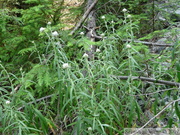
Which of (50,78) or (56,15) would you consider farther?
(56,15)

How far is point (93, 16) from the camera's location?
14.6ft

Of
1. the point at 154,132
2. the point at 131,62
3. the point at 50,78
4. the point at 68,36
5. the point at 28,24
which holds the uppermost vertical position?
the point at 28,24

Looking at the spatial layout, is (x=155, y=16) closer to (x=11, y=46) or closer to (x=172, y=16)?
(x=172, y=16)

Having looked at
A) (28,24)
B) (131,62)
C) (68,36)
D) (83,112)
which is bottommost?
(83,112)

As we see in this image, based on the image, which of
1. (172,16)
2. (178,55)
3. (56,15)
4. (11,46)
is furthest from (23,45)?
(172,16)

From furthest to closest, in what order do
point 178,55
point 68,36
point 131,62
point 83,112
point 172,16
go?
point 172,16
point 68,36
point 178,55
point 131,62
point 83,112

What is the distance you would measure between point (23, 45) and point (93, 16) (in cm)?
157

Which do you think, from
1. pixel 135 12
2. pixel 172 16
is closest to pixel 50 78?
pixel 135 12

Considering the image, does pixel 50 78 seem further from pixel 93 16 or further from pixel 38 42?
pixel 93 16

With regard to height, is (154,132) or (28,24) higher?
(28,24)

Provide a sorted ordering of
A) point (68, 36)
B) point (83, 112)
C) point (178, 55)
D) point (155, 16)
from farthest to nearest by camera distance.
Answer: point (155, 16), point (68, 36), point (178, 55), point (83, 112)

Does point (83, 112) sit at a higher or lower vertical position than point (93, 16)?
lower

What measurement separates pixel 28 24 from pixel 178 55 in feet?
9.15

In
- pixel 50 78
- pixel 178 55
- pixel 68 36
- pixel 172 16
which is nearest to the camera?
pixel 178 55
